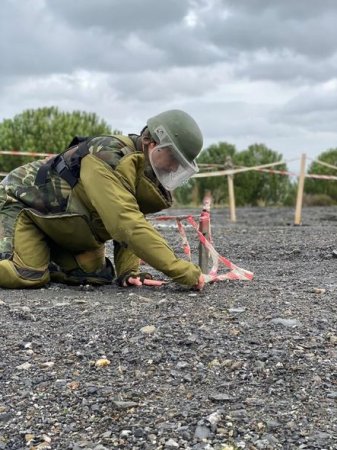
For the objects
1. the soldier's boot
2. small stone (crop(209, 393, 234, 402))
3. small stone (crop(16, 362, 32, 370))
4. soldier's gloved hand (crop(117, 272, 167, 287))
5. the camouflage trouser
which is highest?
the camouflage trouser

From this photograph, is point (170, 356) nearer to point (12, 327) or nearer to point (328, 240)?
point (12, 327)

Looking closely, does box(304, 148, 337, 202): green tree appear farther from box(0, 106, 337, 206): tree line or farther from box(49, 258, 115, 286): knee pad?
box(49, 258, 115, 286): knee pad

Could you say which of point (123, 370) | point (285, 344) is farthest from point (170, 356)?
point (285, 344)

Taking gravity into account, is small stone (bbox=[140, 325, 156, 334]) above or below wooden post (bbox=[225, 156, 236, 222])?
below

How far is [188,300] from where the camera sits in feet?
12.6

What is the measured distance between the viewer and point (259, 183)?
19641 mm

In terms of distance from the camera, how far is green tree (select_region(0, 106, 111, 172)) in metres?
18.2

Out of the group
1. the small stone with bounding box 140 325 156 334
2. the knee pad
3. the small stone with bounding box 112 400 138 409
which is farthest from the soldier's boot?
the small stone with bounding box 112 400 138 409

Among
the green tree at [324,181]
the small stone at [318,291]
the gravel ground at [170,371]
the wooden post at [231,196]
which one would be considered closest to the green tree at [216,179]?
the green tree at [324,181]

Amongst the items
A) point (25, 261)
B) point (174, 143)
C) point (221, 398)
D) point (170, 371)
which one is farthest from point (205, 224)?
point (221, 398)

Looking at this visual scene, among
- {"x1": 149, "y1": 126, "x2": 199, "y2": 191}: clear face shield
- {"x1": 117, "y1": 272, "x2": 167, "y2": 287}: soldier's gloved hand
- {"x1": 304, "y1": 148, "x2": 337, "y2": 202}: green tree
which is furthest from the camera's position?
{"x1": 304, "y1": 148, "x2": 337, "y2": 202}: green tree

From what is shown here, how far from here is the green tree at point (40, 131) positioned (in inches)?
717

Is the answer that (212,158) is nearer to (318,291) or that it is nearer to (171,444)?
(318,291)

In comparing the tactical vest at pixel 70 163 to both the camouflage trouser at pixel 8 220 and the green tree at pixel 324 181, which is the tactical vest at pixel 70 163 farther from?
the green tree at pixel 324 181
